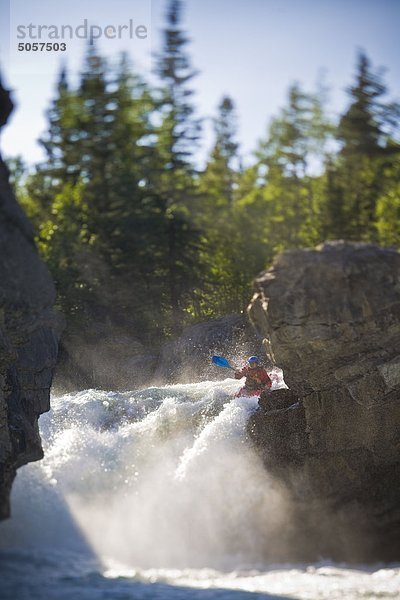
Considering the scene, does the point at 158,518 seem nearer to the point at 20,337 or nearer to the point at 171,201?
the point at 20,337

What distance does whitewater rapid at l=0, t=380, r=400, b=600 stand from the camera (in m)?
11.7

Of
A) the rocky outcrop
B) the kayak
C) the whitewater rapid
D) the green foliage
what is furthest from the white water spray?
the green foliage

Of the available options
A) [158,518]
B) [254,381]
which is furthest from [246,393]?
[158,518]

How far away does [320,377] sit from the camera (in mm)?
14898

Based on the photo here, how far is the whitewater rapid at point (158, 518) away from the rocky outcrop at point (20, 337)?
81 centimetres

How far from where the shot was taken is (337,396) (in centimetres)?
1537

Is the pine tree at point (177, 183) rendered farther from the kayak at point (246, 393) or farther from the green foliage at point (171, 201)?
the kayak at point (246, 393)

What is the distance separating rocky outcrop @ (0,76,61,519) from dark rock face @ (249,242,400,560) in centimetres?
428

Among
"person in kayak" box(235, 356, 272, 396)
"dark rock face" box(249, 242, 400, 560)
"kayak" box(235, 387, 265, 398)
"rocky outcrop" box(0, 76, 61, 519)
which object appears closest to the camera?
"rocky outcrop" box(0, 76, 61, 519)

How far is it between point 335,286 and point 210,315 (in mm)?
24425

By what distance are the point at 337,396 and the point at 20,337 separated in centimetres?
710

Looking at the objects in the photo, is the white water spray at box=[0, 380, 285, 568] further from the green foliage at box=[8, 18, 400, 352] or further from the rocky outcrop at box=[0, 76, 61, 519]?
the green foliage at box=[8, 18, 400, 352]

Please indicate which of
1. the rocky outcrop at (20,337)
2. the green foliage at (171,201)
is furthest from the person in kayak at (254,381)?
the green foliage at (171,201)

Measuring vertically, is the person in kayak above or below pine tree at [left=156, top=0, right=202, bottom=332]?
below
